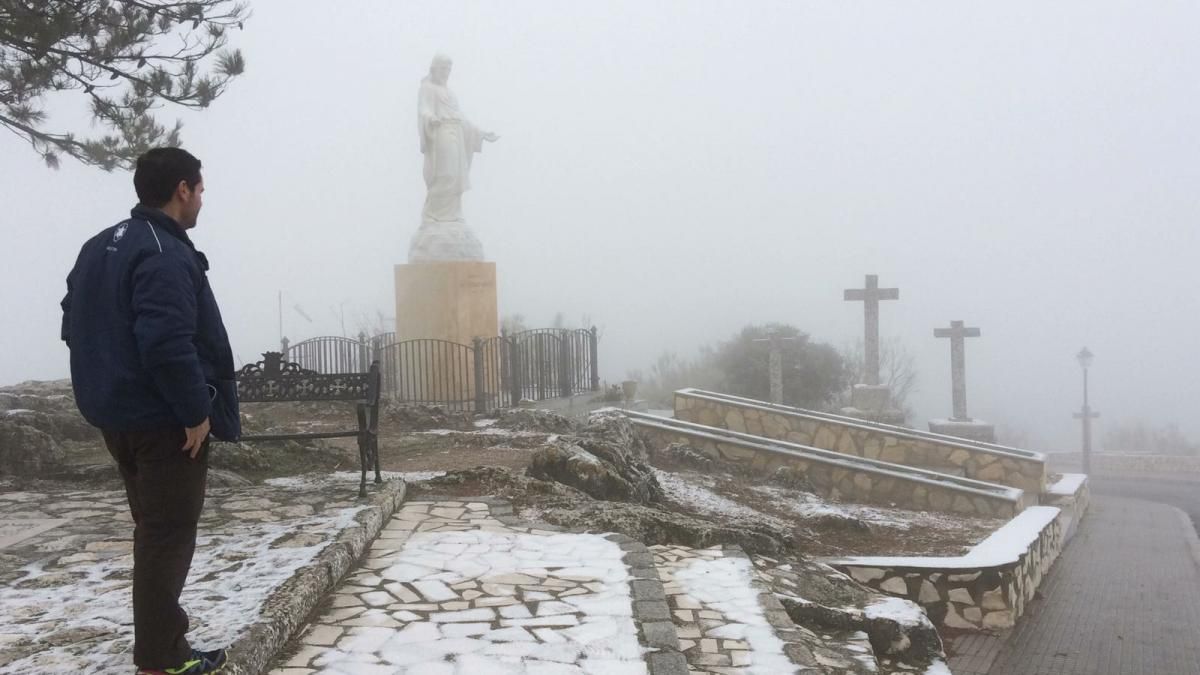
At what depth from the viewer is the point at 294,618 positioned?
3.62 m

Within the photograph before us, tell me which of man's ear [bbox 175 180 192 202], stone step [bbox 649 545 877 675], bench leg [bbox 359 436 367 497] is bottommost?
stone step [bbox 649 545 877 675]

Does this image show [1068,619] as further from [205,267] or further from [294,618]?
[205,267]

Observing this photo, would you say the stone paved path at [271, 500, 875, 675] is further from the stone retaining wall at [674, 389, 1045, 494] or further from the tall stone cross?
the tall stone cross

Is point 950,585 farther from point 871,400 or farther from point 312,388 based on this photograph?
point 871,400

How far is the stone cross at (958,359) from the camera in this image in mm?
19734

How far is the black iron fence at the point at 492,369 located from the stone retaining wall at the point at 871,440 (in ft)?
5.76

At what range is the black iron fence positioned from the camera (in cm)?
1383

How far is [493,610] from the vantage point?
395 cm

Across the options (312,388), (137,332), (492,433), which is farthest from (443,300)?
(137,332)

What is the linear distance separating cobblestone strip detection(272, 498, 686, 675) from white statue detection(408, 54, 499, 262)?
961 centimetres

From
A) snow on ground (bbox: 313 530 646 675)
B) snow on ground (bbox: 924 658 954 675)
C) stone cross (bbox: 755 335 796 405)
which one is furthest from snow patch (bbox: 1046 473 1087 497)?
snow on ground (bbox: 313 530 646 675)

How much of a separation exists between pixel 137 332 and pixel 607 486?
4751mm

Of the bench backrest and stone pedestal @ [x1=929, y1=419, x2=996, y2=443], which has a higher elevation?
the bench backrest

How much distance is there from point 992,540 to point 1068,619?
2.61 ft
